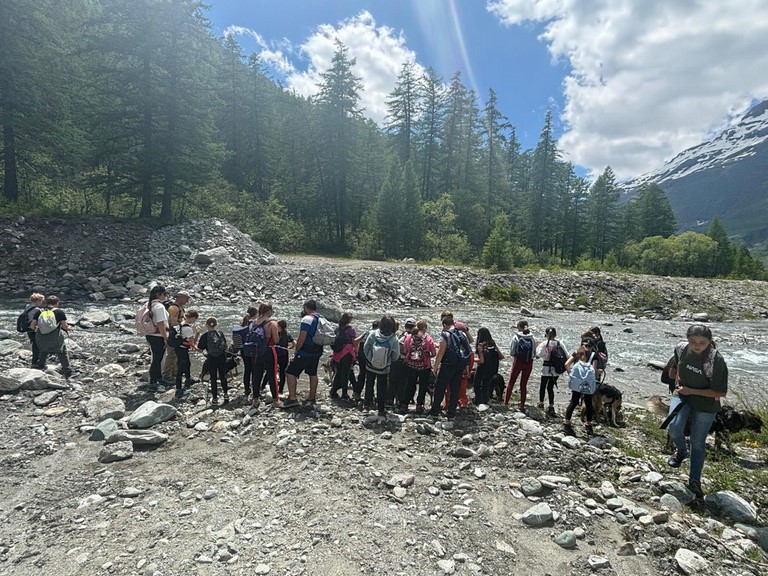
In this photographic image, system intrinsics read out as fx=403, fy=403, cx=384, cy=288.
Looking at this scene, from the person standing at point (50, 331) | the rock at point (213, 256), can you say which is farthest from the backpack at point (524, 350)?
the rock at point (213, 256)

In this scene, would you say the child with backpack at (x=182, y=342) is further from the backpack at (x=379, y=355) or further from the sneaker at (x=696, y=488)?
the sneaker at (x=696, y=488)

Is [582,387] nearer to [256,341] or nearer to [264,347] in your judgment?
[264,347]

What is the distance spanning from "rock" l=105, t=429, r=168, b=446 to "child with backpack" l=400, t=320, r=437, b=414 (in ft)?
14.0

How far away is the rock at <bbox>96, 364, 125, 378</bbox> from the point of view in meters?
9.88

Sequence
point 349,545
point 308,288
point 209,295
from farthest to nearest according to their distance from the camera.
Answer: point 308,288, point 209,295, point 349,545

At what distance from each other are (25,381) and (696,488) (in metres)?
12.0

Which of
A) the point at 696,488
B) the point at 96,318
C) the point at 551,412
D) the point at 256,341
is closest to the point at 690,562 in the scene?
the point at 696,488

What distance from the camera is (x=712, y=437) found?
756 centimetres

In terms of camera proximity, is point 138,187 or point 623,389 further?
point 138,187

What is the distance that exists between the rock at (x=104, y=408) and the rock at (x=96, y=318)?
8082mm

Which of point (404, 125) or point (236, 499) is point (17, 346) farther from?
point (404, 125)

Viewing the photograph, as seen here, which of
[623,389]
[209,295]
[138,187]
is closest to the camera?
[623,389]

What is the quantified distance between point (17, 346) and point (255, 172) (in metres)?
43.1

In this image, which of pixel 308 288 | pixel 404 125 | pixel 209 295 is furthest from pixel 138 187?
pixel 404 125
